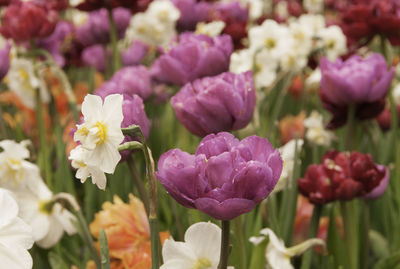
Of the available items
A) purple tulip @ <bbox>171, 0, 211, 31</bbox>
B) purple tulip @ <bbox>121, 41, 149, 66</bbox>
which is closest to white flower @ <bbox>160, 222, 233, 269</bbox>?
purple tulip @ <bbox>171, 0, 211, 31</bbox>

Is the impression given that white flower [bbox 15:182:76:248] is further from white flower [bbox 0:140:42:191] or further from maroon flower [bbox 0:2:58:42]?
maroon flower [bbox 0:2:58:42]

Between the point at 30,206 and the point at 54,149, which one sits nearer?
the point at 30,206

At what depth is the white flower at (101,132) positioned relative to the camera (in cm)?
41

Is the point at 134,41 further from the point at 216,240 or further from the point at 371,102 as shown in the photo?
the point at 216,240

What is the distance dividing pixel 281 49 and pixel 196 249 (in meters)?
0.77

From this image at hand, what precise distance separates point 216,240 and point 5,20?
736 mm

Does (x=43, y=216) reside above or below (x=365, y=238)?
above

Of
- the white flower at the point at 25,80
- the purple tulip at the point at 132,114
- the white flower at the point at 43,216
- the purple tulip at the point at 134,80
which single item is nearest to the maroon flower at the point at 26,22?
the white flower at the point at 25,80

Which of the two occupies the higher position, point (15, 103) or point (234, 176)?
point (234, 176)

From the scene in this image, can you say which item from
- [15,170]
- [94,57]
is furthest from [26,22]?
[94,57]

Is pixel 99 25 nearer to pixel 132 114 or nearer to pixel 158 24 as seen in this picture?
pixel 158 24

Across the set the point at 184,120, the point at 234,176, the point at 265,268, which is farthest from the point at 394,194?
the point at 234,176

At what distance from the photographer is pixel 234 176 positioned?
1.29 ft

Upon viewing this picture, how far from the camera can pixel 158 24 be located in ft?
4.22
